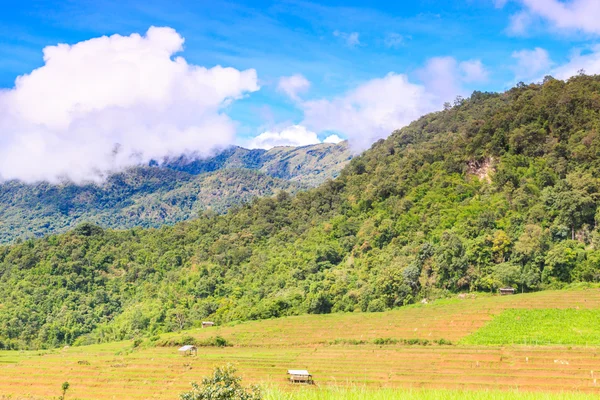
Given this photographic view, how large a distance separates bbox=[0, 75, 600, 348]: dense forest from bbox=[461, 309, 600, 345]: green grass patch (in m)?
8.87

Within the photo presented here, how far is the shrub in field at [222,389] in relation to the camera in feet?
19.8

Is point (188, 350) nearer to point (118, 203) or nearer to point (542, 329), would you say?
point (542, 329)

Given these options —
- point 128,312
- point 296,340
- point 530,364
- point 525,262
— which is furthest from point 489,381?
point 128,312

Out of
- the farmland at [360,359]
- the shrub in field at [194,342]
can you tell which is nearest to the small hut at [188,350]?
the farmland at [360,359]

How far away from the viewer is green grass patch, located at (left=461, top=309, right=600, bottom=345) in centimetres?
3394

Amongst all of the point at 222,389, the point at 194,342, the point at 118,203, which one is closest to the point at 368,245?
the point at 194,342

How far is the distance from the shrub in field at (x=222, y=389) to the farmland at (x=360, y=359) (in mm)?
18151

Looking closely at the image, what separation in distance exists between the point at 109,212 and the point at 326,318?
153376 millimetres

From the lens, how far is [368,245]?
63.8m

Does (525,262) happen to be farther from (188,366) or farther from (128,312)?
(128,312)

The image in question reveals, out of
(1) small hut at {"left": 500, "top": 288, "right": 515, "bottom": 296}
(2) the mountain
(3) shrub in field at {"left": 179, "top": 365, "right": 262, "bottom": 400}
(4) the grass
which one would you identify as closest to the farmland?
(1) small hut at {"left": 500, "top": 288, "right": 515, "bottom": 296}

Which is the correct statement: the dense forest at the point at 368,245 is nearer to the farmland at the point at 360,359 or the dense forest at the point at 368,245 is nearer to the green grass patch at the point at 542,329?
the farmland at the point at 360,359

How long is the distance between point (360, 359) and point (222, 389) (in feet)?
101

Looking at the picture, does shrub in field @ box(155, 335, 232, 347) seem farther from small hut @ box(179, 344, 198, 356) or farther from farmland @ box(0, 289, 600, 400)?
small hut @ box(179, 344, 198, 356)
